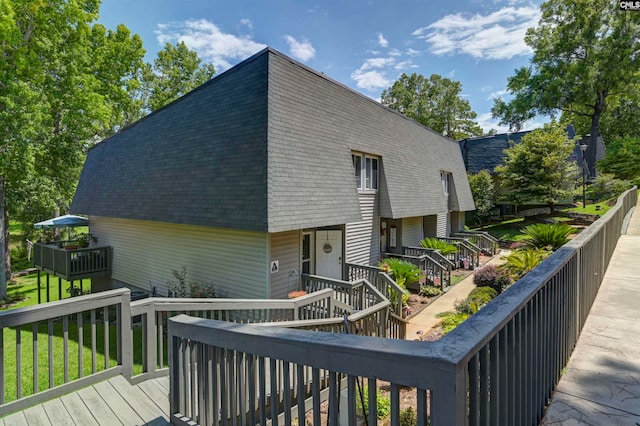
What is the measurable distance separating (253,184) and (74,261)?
926 centimetres

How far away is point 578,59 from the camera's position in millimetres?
28609

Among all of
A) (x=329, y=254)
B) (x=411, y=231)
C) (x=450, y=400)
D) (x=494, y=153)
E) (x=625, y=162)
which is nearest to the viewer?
(x=450, y=400)

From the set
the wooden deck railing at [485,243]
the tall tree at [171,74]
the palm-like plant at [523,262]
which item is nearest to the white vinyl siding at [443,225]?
the wooden deck railing at [485,243]

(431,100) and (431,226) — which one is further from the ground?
(431,100)

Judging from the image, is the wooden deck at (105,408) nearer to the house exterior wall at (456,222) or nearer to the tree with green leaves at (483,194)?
the house exterior wall at (456,222)

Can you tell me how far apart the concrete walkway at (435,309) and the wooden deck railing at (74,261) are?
472 inches

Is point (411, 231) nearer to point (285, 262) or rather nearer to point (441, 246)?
point (441, 246)

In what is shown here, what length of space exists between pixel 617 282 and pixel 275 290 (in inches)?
268

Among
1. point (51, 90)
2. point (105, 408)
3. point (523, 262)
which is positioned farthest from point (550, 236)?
point (51, 90)

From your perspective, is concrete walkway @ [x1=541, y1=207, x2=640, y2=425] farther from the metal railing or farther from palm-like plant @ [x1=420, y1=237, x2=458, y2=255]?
palm-like plant @ [x1=420, y1=237, x2=458, y2=255]

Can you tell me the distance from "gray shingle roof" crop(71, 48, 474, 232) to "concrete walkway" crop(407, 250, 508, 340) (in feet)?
10.9

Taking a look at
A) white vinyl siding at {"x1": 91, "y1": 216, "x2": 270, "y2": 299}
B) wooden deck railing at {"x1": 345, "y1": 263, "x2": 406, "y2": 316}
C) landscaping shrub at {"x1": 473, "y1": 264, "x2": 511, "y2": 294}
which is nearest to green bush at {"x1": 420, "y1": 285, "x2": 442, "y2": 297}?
landscaping shrub at {"x1": 473, "y1": 264, "x2": 511, "y2": 294}

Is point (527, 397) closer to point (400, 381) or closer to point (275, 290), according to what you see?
point (400, 381)

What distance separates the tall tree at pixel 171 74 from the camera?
97.3 feet
